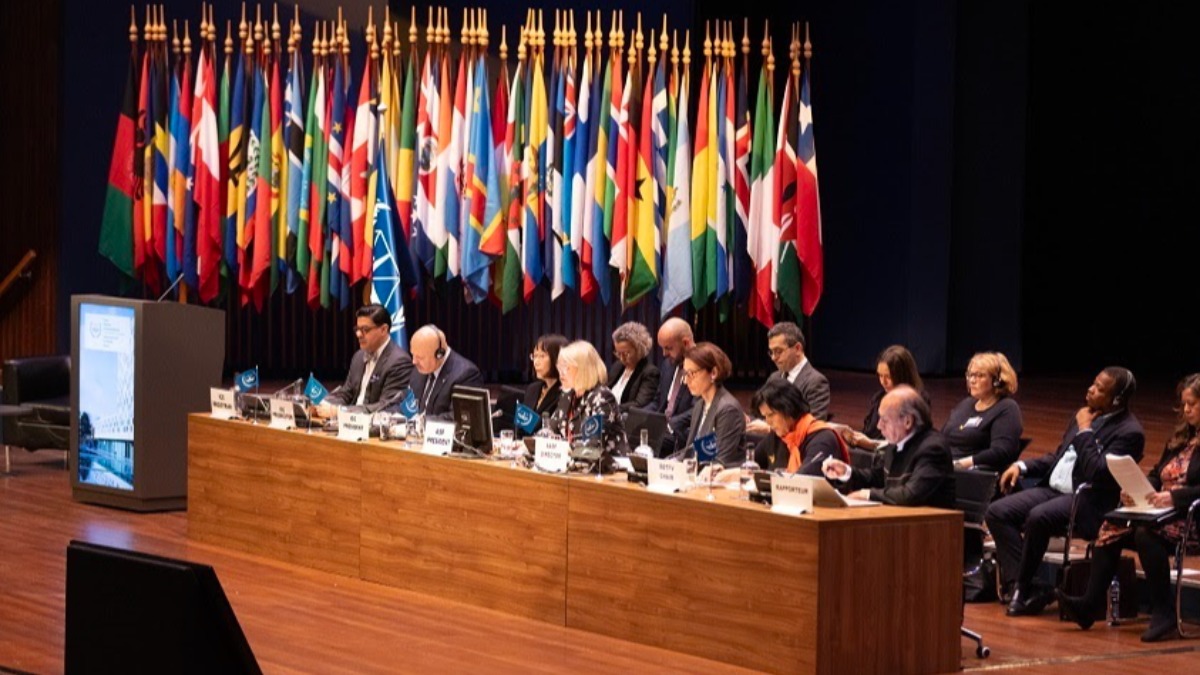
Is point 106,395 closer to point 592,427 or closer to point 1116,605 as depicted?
point 592,427

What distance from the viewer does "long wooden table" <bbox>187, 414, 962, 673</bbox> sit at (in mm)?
6719

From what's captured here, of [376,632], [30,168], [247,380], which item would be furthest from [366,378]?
[30,168]

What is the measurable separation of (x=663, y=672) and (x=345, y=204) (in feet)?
20.2

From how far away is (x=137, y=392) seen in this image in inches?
405

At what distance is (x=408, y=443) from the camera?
8.54 m

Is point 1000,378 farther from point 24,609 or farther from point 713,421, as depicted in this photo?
point 24,609

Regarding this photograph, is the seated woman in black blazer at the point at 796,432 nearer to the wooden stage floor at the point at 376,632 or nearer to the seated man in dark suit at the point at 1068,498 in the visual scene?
the wooden stage floor at the point at 376,632

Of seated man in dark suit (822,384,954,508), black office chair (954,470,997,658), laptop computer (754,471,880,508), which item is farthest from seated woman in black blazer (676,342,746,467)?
laptop computer (754,471,880,508)

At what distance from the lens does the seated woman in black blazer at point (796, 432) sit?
24.2ft

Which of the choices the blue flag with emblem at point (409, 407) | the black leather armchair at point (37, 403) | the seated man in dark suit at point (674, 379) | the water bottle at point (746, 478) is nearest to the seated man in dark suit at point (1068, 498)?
the water bottle at point (746, 478)

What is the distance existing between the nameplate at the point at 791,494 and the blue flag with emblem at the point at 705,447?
0.46 meters

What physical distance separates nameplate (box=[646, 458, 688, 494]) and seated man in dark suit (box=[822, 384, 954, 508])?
532mm

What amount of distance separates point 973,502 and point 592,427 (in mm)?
1587

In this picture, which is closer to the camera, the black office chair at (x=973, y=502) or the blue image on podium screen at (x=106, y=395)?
the black office chair at (x=973, y=502)
